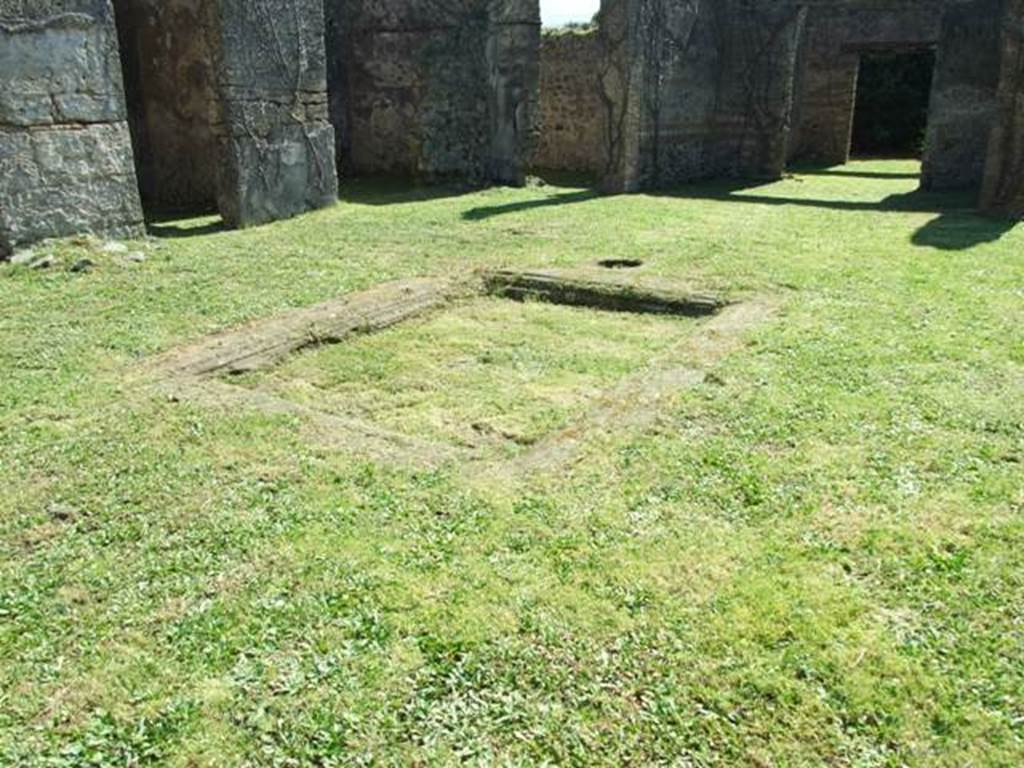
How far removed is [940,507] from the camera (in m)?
3.19

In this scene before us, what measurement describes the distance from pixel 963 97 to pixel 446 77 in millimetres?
7293

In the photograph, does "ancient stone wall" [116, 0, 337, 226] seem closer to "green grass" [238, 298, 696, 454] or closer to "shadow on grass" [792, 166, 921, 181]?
"green grass" [238, 298, 696, 454]

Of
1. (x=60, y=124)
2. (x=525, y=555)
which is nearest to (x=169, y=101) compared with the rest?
(x=60, y=124)

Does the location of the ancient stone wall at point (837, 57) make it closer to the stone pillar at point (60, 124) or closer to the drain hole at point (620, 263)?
the drain hole at point (620, 263)

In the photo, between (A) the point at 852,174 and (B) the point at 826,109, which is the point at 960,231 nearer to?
(A) the point at 852,174

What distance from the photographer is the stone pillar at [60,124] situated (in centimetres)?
726

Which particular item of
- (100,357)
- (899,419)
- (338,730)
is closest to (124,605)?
(338,730)

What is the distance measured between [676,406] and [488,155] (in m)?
9.74

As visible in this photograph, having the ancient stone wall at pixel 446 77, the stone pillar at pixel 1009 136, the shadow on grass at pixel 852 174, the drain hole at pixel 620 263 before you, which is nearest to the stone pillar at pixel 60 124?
the drain hole at pixel 620 263

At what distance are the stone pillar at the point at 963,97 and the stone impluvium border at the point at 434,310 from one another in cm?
824

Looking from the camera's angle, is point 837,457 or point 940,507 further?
point 837,457

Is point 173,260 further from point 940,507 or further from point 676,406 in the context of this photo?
point 940,507

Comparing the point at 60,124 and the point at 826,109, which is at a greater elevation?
the point at 826,109

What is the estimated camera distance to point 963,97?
1259cm
